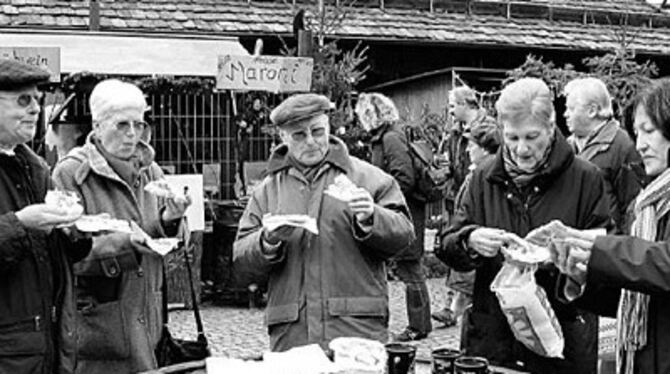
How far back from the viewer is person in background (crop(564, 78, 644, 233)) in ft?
18.0

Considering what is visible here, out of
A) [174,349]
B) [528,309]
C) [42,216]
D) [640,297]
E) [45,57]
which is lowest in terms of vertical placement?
[174,349]

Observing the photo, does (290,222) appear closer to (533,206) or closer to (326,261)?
(326,261)

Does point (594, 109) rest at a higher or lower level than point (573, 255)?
higher

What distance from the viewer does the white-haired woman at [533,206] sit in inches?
136

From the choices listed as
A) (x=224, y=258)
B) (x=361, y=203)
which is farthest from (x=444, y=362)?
(x=224, y=258)

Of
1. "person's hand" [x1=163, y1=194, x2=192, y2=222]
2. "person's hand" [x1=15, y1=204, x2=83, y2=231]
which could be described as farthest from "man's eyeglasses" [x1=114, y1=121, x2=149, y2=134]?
"person's hand" [x1=15, y1=204, x2=83, y2=231]

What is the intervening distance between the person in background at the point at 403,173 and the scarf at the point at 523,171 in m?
3.29

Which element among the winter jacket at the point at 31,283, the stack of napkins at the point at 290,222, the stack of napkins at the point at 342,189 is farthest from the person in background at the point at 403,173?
the winter jacket at the point at 31,283

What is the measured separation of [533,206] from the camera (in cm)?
348

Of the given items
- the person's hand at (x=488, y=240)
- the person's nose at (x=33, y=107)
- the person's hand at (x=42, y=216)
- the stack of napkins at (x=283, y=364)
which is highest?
the person's nose at (x=33, y=107)

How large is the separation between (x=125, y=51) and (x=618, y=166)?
5109mm

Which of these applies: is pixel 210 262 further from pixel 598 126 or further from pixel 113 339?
pixel 113 339

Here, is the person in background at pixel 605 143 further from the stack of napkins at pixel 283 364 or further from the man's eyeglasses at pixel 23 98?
the man's eyeglasses at pixel 23 98

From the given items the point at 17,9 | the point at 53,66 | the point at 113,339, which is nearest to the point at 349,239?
the point at 113,339
